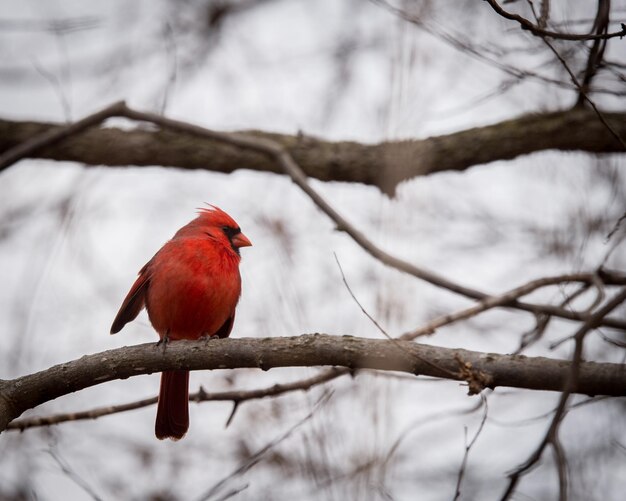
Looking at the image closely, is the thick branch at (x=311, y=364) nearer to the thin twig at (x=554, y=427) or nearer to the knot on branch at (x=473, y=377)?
the knot on branch at (x=473, y=377)

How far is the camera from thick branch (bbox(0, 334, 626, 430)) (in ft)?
9.05

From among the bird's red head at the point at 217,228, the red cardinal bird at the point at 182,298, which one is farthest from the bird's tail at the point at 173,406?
the bird's red head at the point at 217,228

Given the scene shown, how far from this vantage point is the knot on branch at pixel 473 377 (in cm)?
275

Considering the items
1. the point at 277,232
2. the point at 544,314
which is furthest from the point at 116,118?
the point at 544,314

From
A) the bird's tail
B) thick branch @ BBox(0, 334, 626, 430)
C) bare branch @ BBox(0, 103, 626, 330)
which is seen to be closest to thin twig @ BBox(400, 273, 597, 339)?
bare branch @ BBox(0, 103, 626, 330)

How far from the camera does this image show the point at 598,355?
4.44 meters

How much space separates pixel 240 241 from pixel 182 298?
70cm

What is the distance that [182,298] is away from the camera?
4000mm

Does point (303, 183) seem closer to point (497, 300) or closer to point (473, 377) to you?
point (497, 300)

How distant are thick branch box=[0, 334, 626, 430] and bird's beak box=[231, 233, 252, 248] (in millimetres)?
1415

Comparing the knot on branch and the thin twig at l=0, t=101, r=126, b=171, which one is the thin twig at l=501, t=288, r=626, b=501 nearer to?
the knot on branch

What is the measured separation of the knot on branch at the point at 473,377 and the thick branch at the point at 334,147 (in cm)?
212

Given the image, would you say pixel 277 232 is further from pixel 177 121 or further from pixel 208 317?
pixel 177 121

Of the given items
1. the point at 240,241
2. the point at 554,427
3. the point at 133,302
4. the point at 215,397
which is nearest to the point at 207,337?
the point at 215,397
